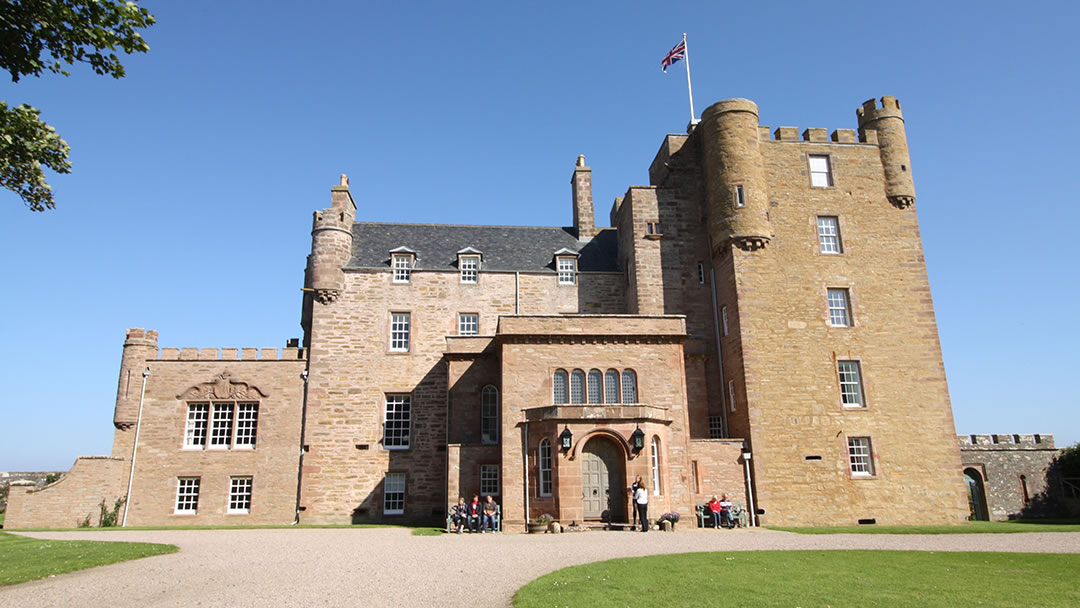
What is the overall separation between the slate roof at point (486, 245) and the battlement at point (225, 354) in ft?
16.6

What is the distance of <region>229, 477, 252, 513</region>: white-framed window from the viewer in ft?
96.9

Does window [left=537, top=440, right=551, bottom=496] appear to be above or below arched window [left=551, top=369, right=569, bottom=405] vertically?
below

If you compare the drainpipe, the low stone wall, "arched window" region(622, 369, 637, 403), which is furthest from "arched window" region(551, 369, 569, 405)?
the low stone wall

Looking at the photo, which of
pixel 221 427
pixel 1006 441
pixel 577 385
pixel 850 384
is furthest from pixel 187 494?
pixel 1006 441

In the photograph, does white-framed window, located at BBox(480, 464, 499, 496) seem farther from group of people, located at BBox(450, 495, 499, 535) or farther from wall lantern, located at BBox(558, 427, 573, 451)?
wall lantern, located at BBox(558, 427, 573, 451)

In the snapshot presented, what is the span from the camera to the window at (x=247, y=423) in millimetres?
30319

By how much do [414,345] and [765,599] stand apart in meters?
23.2

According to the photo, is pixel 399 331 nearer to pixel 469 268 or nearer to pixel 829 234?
pixel 469 268

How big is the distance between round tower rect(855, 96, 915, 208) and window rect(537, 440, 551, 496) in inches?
755

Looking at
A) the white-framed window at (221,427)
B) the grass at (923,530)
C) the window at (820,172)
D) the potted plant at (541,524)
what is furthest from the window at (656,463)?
the white-framed window at (221,427)

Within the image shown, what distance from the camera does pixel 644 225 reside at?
31234 millimetres

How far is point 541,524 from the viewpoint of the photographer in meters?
22.7

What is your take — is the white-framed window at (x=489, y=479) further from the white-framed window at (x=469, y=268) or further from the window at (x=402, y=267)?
the window at (x=402, y=267)

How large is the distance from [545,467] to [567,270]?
1247 centimetres
